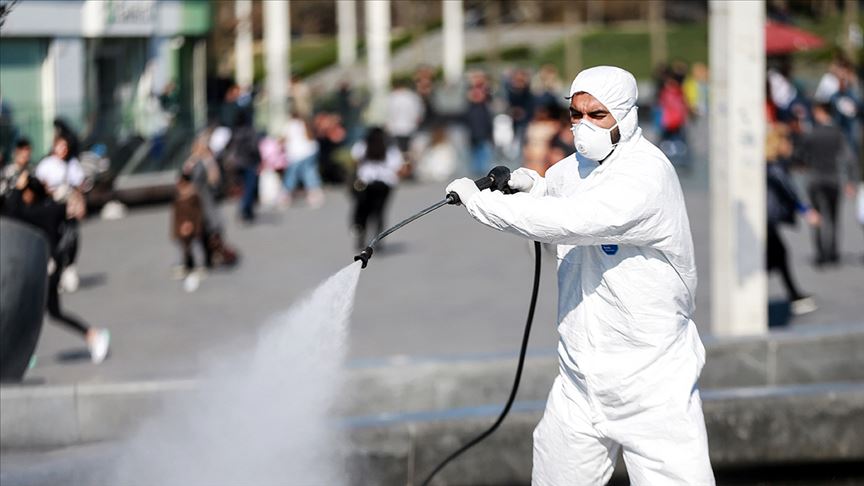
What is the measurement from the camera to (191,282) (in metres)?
15.4

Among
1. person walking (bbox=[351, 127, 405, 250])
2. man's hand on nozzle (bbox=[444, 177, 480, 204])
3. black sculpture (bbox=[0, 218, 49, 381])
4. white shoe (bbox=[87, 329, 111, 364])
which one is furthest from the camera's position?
person walking (bbox=[351, 127, 405, 250])

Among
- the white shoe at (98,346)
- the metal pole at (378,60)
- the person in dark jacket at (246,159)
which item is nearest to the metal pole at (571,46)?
the metal pole at (378,60)

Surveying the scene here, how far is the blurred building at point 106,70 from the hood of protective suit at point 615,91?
1435 cm

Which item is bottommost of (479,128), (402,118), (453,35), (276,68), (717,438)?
(717,438)

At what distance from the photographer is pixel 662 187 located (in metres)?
5.14

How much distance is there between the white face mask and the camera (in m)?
5.13

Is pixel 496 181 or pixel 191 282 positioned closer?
pixel 496 181

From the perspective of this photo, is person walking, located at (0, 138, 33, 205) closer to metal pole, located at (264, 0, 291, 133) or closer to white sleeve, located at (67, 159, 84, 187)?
white sleeve, located at (67, 159, 84, 187)

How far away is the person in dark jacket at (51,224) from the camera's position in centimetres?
1106

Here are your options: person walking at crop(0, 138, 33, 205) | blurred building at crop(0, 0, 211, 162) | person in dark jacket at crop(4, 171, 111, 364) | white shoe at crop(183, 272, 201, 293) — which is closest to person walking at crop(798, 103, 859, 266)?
white shoe at crop(183, 272, 201, 293)

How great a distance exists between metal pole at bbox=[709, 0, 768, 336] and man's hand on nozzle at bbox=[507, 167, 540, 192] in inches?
188

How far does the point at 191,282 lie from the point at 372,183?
2478mm

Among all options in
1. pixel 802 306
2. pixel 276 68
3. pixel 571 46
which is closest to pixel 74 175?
pixel 802 306

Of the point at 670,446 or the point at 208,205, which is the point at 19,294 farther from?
the point at 208,205
